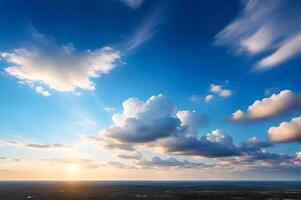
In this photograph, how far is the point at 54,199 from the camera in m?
121

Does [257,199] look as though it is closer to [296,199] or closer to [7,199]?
[296,199]

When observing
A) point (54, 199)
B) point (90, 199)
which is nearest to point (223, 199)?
point (90, 199)

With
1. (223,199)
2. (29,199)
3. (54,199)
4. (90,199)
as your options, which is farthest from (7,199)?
(223,199)

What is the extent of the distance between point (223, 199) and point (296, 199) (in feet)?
81.4

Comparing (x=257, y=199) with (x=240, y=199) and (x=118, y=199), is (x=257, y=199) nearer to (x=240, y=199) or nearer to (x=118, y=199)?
(x=240, y=199)

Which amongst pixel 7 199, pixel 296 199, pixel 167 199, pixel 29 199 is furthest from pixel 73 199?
pixel 296 199

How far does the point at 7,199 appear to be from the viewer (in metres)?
122

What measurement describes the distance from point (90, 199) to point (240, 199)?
5236 cm

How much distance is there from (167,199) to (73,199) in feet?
107

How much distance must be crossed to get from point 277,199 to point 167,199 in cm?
3808

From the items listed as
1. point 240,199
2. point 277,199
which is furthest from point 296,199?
point 240,199

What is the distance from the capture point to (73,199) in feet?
400

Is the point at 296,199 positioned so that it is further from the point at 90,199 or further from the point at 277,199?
the point at 90,199

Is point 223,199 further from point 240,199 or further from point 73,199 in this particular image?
point 73,199
